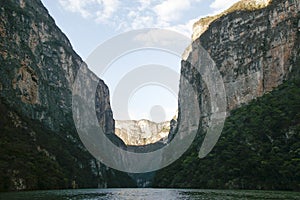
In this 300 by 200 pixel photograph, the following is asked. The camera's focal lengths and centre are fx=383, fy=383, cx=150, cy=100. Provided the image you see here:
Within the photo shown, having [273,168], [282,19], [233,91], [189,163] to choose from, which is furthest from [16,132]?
[282,19]

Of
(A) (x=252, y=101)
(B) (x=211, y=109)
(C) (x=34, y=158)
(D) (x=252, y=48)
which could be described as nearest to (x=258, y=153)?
(A) (x=252, y=101)

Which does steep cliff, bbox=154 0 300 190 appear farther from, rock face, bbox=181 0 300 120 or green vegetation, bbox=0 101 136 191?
green vegetation, bbox=0 101 136 191

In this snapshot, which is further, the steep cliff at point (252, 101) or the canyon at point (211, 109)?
the canyon at point (211, 109)

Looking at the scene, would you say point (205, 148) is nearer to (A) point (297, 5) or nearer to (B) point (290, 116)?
(B) point (290, 116)

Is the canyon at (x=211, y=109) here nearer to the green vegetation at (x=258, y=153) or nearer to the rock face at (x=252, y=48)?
the green vegetation at (x=258, y=153)

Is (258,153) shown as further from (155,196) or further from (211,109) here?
(211,109)

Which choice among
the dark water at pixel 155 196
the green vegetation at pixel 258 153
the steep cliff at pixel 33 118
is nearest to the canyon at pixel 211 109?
the green vegetation at pixel 258 153

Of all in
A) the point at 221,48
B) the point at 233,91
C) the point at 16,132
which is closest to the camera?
the point at 16,132
